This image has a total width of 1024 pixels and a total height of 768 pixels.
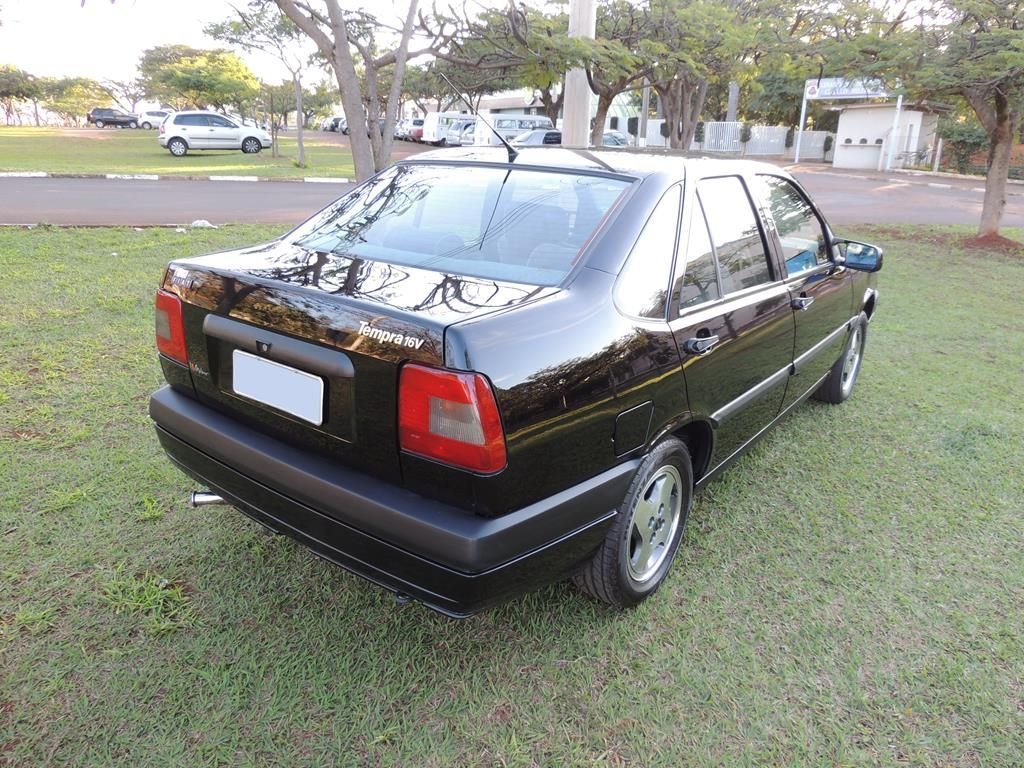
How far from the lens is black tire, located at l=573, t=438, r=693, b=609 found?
2322 mm

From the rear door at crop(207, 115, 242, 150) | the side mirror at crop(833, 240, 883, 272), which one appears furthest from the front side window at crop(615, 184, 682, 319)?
the rear door at crop(207, 115, 242, 150)

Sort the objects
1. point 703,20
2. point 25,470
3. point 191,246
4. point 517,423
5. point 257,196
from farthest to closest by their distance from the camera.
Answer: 1. point 257,196
2. point 703,20
3. point 191,246
4. point 25,470
5. point 517,423

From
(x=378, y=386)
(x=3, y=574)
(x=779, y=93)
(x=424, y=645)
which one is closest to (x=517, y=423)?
(x=378, y=386)

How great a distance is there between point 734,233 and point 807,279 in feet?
2.44

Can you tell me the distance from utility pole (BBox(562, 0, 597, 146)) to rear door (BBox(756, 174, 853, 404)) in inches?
199

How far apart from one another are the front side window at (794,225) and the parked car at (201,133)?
2649cm

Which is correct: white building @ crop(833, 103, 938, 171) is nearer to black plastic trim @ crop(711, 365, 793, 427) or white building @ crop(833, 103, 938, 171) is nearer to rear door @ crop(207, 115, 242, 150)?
rear door @ crop(207, 115, 242, 150)

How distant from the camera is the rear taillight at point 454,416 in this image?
1.81 metres

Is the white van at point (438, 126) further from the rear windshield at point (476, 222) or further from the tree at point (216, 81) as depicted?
the rear windshield at point (476, 222)

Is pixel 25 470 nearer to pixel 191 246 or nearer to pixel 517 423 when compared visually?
pixel 517 423

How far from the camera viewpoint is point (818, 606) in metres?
2.61

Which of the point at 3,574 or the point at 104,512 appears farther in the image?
the point at 104,512

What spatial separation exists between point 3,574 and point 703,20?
35.6 ft

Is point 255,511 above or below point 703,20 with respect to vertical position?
below
